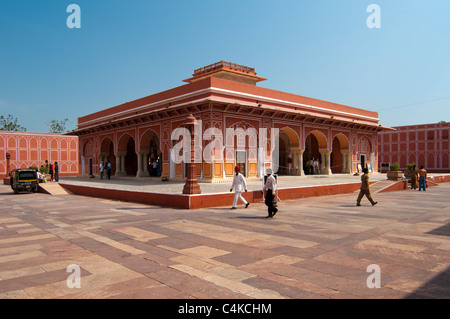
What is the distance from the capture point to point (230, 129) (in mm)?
20391

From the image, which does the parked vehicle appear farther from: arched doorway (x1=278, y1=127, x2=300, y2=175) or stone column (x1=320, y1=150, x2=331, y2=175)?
stone column (x1=320, y1=150, x2=331, y2=175)

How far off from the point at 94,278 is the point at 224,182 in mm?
15221

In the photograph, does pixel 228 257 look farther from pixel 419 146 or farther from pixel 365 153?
pixel 419 146

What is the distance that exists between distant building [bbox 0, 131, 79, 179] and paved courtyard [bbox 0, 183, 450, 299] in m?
35.1

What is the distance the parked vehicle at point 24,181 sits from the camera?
63.8 feet

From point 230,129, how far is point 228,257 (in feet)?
50.8

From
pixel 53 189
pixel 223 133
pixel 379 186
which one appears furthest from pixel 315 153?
pixel 53 189

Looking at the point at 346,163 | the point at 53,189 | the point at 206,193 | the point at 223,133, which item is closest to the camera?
the point at 206,193

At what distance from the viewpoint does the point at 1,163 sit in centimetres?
3856

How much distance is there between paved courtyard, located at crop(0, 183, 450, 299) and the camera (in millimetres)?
3904

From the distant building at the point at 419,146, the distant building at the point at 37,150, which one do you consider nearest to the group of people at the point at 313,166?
the distant building at the point at 419,146

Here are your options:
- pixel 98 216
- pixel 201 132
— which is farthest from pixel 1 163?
pixel 98 216
